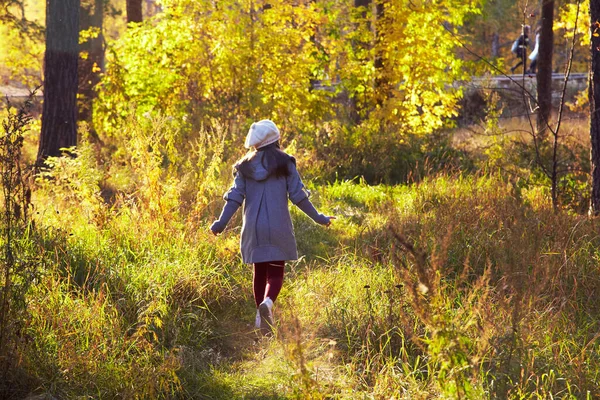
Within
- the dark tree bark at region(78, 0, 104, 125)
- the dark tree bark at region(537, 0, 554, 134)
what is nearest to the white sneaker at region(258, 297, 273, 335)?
the dark tree bark at region(78, 0, 104, 125)

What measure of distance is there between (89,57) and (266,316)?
12704mm

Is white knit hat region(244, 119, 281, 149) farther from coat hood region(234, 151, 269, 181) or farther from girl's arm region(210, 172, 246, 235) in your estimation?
girl's arm region(210, 172, 246, 235)

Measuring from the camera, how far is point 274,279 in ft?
17.5

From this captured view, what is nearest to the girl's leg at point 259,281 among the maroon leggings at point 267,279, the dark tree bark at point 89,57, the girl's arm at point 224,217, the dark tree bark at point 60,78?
the maroon leggings at point 267,279

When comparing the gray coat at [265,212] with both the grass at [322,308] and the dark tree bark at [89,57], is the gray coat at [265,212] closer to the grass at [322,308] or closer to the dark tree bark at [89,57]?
the grass at [322,308]

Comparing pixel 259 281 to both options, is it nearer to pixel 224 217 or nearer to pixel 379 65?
pixel 224 217

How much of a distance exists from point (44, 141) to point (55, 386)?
22.8 ft

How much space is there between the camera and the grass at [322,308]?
394 centimetres

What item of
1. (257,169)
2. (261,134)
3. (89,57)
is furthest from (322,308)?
(89,57)

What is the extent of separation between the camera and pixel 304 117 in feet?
39.4

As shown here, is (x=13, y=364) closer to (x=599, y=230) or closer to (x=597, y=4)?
(x=599, y=230)

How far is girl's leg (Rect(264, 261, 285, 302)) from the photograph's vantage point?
527 cm

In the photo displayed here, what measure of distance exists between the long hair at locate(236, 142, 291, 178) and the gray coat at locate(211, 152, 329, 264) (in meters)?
0.02

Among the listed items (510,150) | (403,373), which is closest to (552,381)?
(403,373)
